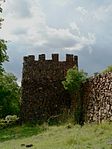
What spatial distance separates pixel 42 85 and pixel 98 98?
406 inches

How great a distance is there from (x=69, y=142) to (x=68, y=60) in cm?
1900

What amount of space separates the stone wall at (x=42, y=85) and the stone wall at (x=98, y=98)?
702cm

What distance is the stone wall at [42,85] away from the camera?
36.2 meters

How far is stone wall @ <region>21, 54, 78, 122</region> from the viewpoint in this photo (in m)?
36.2

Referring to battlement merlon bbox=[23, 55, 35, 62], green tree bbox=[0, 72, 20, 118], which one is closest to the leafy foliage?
battlement merlon bbox=[23, 55, 35, 62]

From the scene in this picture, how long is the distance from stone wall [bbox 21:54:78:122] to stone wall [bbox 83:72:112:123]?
7018mm

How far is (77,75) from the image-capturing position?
100 ft

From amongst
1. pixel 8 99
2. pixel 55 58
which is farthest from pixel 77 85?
pixel 8 99

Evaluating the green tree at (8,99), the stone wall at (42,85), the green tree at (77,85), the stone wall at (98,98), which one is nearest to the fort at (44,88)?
the stone wall at (42,85)

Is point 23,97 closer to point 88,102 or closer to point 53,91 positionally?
point 53,91

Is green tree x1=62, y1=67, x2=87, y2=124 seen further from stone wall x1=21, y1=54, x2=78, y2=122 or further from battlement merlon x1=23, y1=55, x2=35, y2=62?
battlement merlon x1=23, y1=55, x2=35, y2=62

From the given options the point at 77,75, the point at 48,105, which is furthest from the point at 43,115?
the point at 77,75

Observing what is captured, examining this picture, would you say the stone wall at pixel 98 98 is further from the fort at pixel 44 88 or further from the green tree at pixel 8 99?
the green tree at pixel 8 99

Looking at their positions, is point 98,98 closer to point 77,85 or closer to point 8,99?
point 77,85
